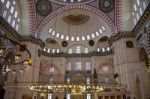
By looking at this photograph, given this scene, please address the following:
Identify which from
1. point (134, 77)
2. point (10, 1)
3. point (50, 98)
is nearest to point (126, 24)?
point (134, 77)

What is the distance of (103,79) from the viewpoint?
24.1 metres

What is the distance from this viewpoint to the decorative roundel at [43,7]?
20102 millimetres

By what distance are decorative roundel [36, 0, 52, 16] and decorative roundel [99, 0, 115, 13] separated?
591 centimetres

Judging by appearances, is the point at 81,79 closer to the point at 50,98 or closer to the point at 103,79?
the point at 103,79

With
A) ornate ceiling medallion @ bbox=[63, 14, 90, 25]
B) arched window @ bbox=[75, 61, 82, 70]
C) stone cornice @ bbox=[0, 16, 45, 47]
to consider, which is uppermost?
ornate ceiling medallion @ bbox=[63, 14, 90, 25]

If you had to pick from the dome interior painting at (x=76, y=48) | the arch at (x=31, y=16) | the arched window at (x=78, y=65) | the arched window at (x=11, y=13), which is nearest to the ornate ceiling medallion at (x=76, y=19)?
the dome interior painting at (x=76, y=48)

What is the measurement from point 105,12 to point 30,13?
847 centimetres

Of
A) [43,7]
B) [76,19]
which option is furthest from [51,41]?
[43,7]

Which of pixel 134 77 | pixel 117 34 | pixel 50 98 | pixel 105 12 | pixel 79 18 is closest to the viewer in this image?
pixel 134 77

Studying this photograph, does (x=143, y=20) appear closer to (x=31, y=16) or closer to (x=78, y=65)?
(x=31, y=16)

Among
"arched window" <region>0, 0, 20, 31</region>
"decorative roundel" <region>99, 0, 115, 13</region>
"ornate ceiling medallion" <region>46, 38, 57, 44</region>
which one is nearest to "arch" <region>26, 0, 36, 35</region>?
"arched window" <region>0, 0, 20, 31</region>

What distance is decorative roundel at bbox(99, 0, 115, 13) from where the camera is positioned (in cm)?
1965

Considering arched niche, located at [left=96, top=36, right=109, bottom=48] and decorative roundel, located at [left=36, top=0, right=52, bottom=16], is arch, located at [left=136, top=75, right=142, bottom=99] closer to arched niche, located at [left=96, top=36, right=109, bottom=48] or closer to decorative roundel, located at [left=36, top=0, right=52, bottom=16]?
arched niche, located at [left=96, top=36, right=109, bottom=48]

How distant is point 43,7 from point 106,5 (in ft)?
23.7
